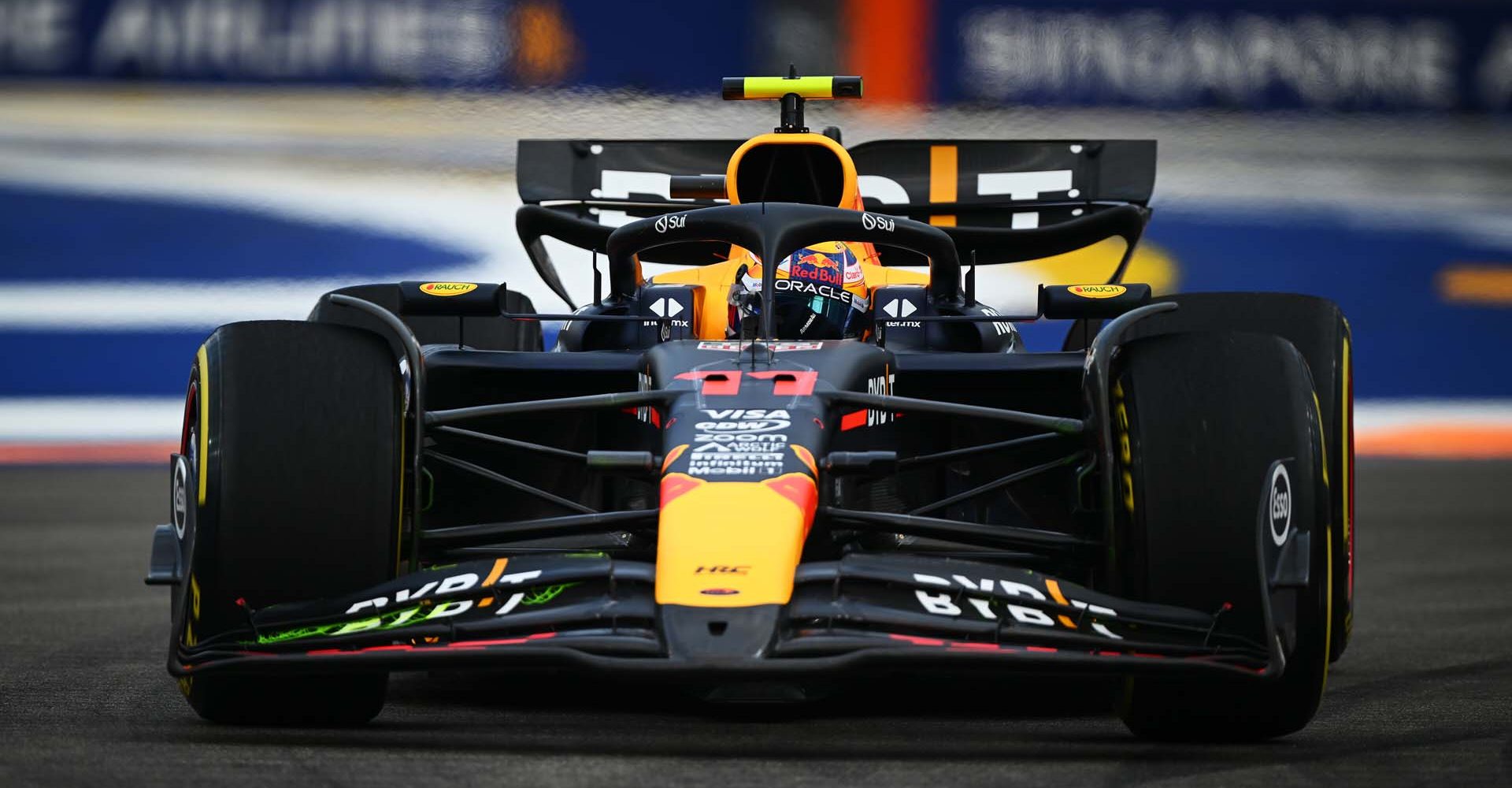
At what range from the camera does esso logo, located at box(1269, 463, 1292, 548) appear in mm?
4551

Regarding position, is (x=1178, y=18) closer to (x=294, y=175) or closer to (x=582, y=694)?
(x=294, y=175)

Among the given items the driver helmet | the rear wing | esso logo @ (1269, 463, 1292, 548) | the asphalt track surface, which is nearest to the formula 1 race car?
esso logo @ (1269, 463, 1292, 548)

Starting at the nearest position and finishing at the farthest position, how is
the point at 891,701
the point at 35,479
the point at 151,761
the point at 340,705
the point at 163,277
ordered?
the point at 151,761 → the point at 340,705 → the point at 891,701 → the point at 35,479 → the point at 163,277

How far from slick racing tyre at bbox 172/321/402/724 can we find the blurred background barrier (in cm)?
1228

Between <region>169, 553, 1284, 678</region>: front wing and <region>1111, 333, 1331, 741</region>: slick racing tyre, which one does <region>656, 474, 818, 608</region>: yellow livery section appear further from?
<region>1111, 333, 1331, 741</region>: slick racing tyre

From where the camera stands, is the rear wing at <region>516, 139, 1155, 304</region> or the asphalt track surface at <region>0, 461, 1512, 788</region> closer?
the asphalt track surface at <region>0, 461, 1512, 788</region>

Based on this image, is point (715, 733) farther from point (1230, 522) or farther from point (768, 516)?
point (1230, 522)

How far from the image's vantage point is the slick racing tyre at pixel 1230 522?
4539 millimetres

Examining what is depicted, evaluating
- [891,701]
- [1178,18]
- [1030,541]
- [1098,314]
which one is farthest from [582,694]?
[1178,18]

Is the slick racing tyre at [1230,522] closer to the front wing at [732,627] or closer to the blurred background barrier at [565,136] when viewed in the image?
the front wing at [732,627]

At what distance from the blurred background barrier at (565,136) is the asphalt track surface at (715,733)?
10084 millimetres

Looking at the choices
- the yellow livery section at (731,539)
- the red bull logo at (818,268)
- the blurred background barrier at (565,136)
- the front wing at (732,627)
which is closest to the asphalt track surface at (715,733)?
the front wing at (732,627)

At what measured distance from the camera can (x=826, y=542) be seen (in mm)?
5023

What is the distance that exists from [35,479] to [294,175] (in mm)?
4063
